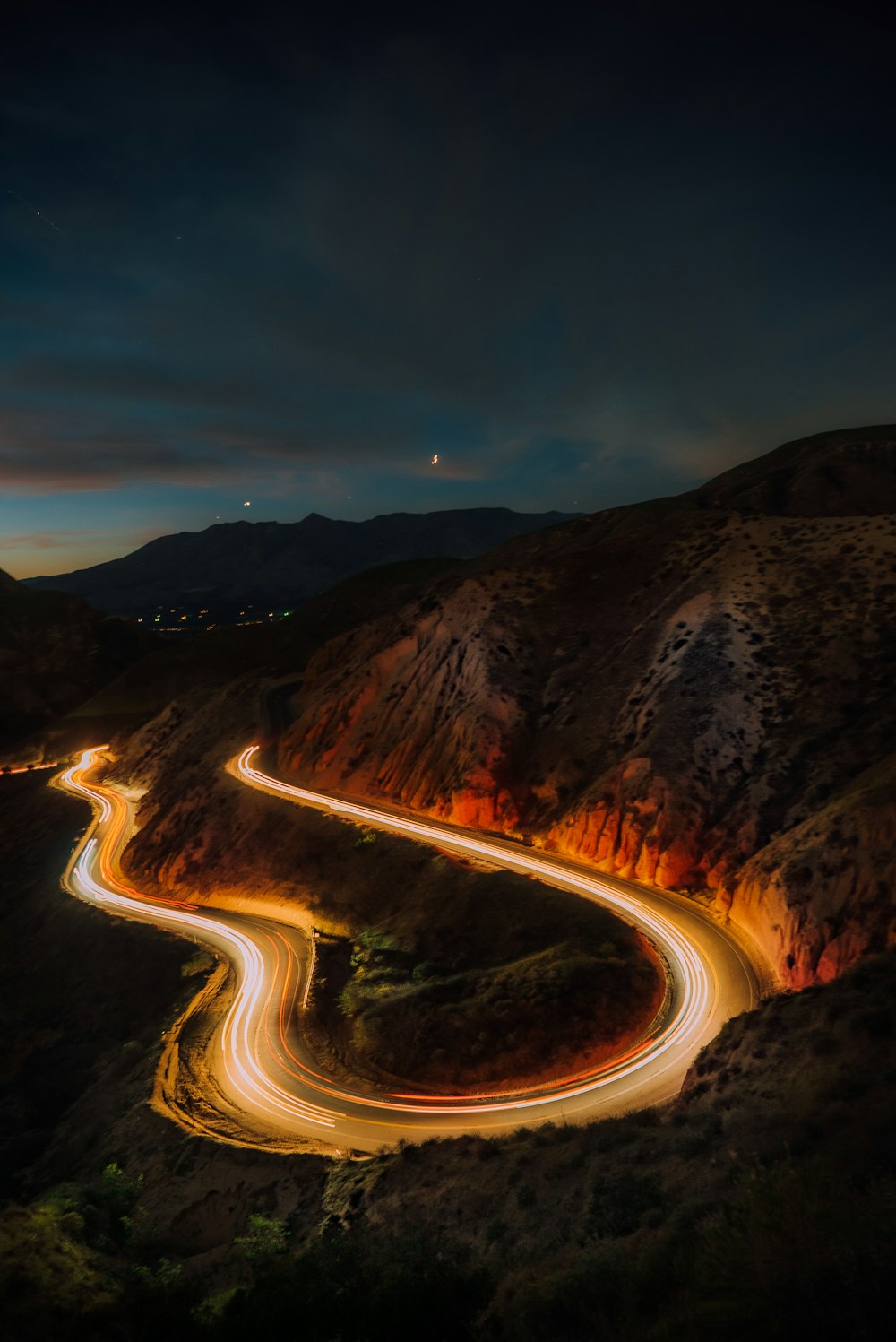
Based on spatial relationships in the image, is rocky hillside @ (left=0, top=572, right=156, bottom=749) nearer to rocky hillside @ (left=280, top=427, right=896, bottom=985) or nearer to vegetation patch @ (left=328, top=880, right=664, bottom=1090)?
rocky hillside @ (left=280, top=427, right=896, bottom=985)

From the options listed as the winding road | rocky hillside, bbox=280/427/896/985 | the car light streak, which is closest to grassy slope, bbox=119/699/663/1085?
the car light streak

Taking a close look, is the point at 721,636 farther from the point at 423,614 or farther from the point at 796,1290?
the point at 796,1290

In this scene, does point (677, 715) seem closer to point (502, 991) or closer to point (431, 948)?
Answer: point (431, 948)

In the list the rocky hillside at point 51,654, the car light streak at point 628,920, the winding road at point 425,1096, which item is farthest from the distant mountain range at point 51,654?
the car light streak at point 628,920

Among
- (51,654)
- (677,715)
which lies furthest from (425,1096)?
(51,654)

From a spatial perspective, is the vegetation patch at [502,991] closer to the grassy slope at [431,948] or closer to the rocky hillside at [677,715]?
the grassy slope at [431,948]

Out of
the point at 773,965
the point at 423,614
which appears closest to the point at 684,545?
the point at 423,614

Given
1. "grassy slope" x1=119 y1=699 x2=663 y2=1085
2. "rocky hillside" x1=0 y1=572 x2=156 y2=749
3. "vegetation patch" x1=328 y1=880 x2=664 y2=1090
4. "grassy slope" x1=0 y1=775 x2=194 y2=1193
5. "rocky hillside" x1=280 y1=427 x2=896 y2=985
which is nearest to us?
"vegetation patch" x1=328 y1=880 x2=664 y2=1090
